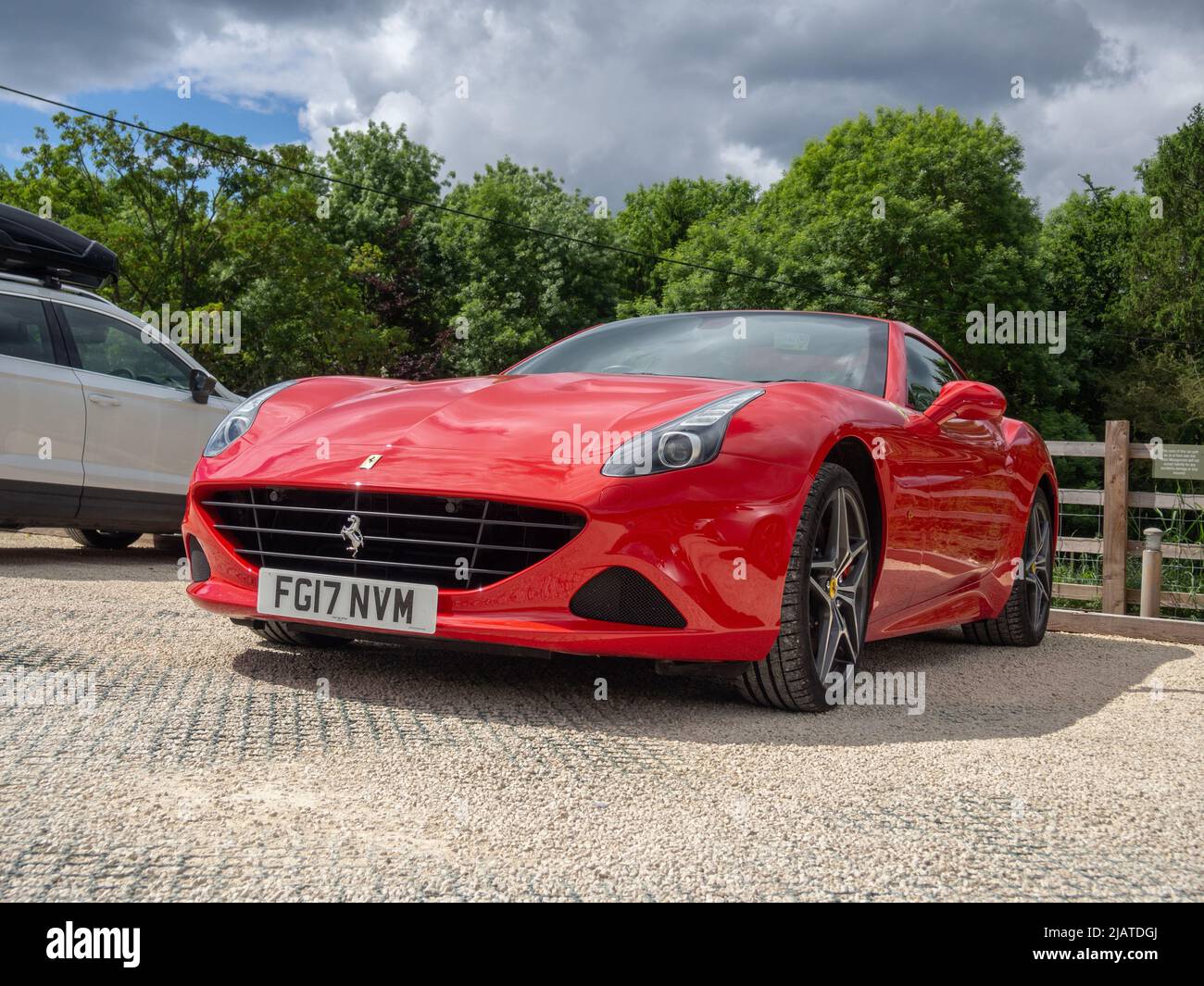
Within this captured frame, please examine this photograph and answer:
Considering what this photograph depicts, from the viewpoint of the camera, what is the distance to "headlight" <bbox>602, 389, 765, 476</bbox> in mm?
3584

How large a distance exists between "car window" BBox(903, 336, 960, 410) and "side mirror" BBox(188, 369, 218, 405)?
17.3ft

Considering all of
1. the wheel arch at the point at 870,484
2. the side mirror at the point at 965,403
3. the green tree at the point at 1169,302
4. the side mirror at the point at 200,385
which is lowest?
the wheel arch at the point at 870,484

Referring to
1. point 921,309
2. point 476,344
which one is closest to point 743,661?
point 921,309

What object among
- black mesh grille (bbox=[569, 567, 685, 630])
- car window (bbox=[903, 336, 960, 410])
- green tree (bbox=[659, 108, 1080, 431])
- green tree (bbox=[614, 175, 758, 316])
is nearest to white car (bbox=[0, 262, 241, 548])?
car window (bbox=[903, 336, 960, 410])

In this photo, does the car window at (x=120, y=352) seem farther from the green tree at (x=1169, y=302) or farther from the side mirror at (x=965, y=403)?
the green tree at (x=1169, y=302)

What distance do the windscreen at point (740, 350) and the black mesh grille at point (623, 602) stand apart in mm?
1295

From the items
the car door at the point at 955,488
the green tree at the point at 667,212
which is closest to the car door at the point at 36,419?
the car door at the point at 955,488

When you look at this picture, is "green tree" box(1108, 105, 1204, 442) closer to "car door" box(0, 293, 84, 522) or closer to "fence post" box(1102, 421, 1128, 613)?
"fence post" box(1102, 421, 1128, 613)

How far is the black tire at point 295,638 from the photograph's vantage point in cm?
451

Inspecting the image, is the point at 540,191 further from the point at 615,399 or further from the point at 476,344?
the point at 615,399

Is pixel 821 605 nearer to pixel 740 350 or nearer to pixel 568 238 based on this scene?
pixel 740 350

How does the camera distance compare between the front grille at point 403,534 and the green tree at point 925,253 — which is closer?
the front grille at point 403,534

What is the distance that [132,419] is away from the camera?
8523mm
